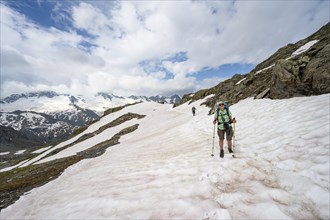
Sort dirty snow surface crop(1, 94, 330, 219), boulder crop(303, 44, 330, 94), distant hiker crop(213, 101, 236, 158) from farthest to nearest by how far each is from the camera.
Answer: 1. boulder crop(303, 44, 330, 94)
2. distant hiker crop(213, 101, 236, 158)
3. dirty snow surface crop(1, 94, 330, 219)

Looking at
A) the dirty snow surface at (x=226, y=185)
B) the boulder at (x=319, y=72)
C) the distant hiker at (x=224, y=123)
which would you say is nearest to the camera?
the dirty snow surface at (x=226, y=185)

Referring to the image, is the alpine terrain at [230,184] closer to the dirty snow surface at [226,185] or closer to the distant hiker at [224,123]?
the dirty snow surface at [226,185]

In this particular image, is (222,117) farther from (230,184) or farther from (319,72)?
(319,72)

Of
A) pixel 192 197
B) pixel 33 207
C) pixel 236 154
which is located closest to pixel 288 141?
A: pixel 236 154

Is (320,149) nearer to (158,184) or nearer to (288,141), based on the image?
(288,141)

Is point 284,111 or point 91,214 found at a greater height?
point 284,111

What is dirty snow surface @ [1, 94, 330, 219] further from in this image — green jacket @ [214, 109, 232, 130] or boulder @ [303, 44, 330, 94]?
boulder @ [303, 44, 330, 94]

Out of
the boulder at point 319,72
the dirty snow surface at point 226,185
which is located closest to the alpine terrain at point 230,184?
the dirty snow surface at point 226,185

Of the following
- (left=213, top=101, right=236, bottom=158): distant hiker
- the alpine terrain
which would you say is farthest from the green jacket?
the alpine terrain

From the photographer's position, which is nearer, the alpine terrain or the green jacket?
the alpine terrain

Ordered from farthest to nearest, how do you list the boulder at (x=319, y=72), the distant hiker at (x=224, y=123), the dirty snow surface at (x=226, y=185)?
1. the boulder at (x=319, y=72)
2. the distant hiker at (x=224, y=123)
3. the dirty snow surface at (x=226, y=185)

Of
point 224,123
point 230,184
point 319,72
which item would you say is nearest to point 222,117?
point 224,123

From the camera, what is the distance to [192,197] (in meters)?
8.37

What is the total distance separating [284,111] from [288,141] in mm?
6396
